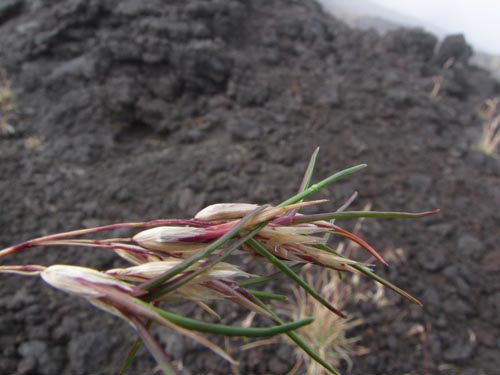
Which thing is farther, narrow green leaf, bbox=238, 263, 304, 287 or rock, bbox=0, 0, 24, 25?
rock, bbox=0, 0, 24, 25

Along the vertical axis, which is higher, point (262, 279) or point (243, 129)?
point (262, 279)

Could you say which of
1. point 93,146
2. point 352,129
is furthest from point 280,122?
point 93,146

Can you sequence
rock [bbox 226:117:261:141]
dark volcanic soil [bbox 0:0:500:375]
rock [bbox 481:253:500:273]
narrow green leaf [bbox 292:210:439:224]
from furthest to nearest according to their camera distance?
rock [bbox 226:117:261:141] < rock [bbox 481:253:500:273] < dark volcanic soil [bbox 0:0:500:375] < narrow green leaf [bbox 292:210:439:224]

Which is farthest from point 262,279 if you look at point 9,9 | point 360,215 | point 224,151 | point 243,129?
point 9,9

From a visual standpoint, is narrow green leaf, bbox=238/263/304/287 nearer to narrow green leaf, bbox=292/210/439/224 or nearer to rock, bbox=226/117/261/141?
narrow green leaf, bbox=292/210/439/224

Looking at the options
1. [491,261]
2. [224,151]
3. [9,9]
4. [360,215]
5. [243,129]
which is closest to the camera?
[360,215]

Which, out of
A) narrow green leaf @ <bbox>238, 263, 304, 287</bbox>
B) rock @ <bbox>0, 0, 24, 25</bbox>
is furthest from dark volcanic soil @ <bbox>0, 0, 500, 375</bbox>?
narrow green leaf @ <bbox>238, 263, 304, 287</bbox>

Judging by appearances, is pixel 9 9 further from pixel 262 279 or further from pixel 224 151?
pixel 262 279

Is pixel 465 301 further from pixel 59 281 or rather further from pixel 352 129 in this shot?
pixel 59 281
